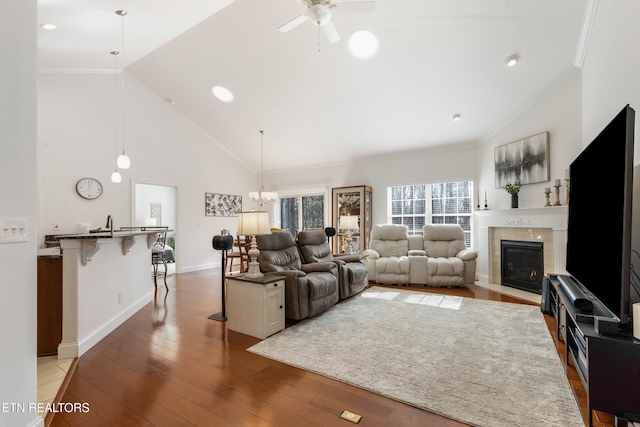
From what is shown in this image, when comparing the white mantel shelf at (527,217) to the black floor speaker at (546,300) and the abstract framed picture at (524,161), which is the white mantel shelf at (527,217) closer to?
the abstract framed picture at (524,161)

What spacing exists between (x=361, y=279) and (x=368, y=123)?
9.84 ft

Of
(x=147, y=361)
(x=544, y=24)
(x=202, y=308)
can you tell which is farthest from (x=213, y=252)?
(x=544, y=24)

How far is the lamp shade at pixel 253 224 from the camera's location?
3.17 metres

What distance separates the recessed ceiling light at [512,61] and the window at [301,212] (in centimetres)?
493

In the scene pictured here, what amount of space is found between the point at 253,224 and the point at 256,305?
2.72 ft

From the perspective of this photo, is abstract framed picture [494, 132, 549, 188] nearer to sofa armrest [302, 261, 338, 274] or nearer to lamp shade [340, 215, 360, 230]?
lamp shade [340, 215, 360, 230]

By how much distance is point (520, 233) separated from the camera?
4.87 metres

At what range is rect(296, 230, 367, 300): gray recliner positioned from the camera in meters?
4.22

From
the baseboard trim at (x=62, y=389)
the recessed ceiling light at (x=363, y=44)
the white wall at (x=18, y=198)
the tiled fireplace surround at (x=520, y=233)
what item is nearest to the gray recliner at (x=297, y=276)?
the baseboard trim at (x=62, y=389)

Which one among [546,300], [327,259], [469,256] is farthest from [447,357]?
[469,256]

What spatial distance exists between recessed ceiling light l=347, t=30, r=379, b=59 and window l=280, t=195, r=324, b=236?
4.23m

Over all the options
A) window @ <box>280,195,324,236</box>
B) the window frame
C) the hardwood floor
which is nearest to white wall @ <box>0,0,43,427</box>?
the hardwood floor

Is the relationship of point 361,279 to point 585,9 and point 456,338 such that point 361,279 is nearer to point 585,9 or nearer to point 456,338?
point 456,338

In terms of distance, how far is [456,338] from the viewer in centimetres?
295
